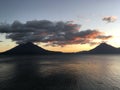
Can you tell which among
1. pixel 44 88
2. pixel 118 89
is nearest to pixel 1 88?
pixel 44 88

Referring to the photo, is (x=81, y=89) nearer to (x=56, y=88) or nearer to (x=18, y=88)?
(x=56, y=88)

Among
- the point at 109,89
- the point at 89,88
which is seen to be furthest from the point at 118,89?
the point at 89,88

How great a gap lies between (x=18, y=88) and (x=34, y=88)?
5.69 meters

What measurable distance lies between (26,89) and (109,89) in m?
28.9

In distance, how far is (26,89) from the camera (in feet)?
203

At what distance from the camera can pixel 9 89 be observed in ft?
202

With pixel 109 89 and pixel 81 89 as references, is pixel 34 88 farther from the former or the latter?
pixel 109 89

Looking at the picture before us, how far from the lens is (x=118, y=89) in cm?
6291

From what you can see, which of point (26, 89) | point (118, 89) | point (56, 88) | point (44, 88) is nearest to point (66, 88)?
point (56, 88)

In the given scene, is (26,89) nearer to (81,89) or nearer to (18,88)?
(18,88)

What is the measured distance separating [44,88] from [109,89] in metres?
22.8

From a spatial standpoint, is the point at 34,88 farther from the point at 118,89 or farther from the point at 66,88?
the point at 118,89

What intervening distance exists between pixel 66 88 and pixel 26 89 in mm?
13941

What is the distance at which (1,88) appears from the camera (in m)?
62.3
